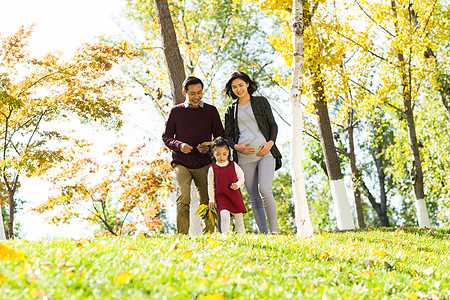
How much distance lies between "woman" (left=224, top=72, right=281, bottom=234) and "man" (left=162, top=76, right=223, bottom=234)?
0.35 m

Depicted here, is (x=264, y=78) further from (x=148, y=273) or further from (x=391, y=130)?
(x=148, y=273)

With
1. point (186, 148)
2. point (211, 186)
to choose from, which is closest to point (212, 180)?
point (211, 186)

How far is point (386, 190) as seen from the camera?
2692cm

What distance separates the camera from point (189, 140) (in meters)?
6.09

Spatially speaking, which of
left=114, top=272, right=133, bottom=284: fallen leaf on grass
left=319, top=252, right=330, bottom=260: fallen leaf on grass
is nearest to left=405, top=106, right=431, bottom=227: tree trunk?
left=319, top=252, right=330, bottom=260: fallen leaf on grass

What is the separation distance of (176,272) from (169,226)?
23862 mm

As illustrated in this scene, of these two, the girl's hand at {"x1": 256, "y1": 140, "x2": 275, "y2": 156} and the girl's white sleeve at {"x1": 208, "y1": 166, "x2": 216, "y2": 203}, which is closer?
the girl's white sleeve at {"x1": 208, "y1": 166, "x2": 216, "y2": 203}

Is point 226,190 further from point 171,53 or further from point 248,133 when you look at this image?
point 171,53

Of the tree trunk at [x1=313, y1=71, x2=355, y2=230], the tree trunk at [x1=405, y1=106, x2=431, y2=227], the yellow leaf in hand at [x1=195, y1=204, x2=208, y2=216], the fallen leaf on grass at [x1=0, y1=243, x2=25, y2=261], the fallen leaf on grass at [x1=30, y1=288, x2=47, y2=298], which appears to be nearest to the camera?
the fallen leaf on grass at [x1=30, y1=288, x2=47, y2=298]

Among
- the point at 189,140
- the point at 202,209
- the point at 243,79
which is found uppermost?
the point at 243,79

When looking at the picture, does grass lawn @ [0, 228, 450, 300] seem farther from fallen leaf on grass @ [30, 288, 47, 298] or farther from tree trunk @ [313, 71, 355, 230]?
tree trunk @ [313, 71, 355, 230]

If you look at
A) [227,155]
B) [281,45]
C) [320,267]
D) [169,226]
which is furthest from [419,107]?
[320,267]

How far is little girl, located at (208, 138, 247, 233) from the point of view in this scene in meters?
5.76

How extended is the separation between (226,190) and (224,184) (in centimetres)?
8
